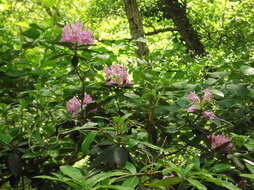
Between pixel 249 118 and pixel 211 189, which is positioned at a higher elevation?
pixel 249 118

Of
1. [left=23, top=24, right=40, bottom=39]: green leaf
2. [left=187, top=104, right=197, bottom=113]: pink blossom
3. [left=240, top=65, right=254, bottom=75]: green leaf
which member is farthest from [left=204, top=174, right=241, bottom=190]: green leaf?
[left=23, top=24, right=40, bottom=39]: green leaf

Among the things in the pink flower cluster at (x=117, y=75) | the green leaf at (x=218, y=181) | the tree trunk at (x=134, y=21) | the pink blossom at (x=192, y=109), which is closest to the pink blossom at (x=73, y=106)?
the pink flower cluster at (x=117, y=75)

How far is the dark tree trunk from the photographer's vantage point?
8.10 m

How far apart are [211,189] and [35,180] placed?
70 centimetres

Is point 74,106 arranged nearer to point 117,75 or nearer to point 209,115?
point 117,75

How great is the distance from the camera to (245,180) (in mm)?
1210

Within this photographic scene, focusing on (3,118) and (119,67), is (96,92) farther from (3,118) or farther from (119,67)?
(3,118)

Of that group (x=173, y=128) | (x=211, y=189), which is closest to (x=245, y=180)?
(x=211, y=189)

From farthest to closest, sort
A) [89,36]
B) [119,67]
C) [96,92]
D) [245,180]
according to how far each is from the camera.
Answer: [96,92] < [119,67] < [89,36] < [245,180]

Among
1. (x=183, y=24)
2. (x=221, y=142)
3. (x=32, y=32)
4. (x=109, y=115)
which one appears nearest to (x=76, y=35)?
(x=32, y=32)

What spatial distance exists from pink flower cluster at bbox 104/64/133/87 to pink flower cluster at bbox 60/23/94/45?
193 millimetres

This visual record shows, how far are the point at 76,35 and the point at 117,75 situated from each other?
0.27 m

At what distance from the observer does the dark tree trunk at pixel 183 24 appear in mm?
8102

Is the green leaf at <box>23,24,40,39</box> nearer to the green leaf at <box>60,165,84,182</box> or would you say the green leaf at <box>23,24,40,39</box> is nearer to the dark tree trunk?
the green leaf at <box>60,165,84,182</box>
